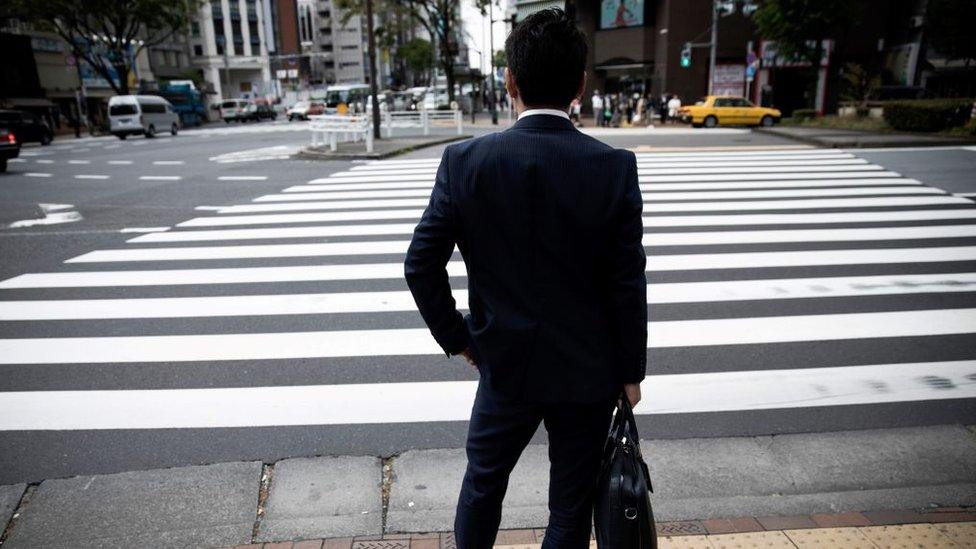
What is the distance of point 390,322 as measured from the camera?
195 inches

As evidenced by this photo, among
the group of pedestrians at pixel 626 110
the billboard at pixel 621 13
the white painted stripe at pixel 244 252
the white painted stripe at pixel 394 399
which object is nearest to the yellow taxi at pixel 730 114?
the group of pedestrians at pixel 626 110

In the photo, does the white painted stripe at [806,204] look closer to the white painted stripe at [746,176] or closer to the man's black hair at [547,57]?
the white painted stripe at [746,176]

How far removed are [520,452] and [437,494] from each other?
3.67ft

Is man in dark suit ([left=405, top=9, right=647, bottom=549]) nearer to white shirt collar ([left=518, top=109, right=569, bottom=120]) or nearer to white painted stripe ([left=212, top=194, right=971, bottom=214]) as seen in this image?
white shirt collar ([left=518, top=109, right=569, bottom=120])

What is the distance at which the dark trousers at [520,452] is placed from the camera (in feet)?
6.04

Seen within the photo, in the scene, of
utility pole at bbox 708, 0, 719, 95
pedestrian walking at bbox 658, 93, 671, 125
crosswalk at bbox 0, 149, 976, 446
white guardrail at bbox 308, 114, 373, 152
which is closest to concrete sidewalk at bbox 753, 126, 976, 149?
crosswalk at bbox 0, 149, 976, 446

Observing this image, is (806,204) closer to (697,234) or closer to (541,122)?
(697,234)

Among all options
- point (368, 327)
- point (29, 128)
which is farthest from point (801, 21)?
point (29, 128)

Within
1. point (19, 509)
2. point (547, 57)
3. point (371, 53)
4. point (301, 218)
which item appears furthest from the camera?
point (371, 53)

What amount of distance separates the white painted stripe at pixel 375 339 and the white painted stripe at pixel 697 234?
7.59 ft

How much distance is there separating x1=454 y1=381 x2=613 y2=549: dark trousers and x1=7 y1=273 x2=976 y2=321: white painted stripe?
11.0 ft

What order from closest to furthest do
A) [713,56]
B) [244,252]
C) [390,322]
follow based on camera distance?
[390,322] < [244,252] < [713,56]

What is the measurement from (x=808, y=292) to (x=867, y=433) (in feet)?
7.66

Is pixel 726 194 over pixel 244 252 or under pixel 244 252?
over
